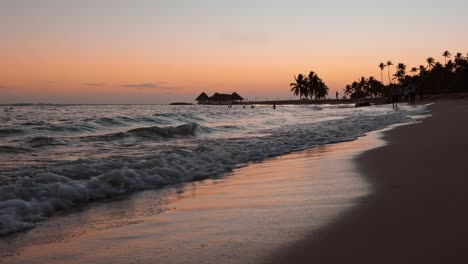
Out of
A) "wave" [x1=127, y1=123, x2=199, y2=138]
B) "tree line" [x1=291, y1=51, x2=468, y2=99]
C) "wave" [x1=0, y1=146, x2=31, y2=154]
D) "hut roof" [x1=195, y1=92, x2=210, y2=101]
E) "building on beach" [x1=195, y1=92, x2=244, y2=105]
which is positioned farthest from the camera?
"hut roof" [x1=195, y1=92, x2=210, y2=101]

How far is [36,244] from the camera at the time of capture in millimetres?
3277

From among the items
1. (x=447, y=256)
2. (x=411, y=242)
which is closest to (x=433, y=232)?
(x=411, y=242)

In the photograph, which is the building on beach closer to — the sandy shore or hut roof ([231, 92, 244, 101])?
hut roof ([231, 92, 244, 101])

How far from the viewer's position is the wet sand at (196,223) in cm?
285

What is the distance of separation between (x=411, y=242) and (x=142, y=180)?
13.4 ft

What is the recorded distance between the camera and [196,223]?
144 inches

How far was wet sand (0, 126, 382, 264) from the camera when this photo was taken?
2.85 m

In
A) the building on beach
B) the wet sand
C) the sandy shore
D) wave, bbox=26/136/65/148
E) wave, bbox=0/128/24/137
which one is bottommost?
the wet sand

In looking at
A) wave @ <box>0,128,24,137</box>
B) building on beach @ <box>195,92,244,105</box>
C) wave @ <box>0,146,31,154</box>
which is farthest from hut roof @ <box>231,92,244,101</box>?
wave @ <box>0,146,31,154</box>

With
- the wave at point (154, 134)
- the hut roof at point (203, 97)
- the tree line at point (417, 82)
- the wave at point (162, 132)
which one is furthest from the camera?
the hut roof at point (203, 97)

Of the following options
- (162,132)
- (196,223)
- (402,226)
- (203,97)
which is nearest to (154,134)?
(162,132)

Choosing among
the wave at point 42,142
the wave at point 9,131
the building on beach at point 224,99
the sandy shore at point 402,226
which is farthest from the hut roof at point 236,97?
the sandy shore at point 402,226

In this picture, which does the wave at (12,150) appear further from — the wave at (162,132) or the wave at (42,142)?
the wave at (162,132)

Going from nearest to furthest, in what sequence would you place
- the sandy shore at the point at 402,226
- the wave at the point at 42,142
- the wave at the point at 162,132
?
the sandy shore at the point at 402,226, the wave at the point at 42,142, the wave at the point at 162,132
